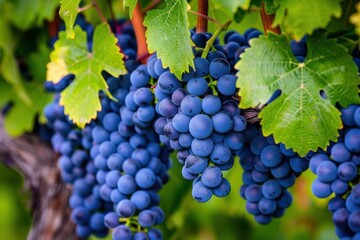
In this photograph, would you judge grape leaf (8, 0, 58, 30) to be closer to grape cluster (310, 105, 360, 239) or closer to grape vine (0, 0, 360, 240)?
grape vine (0, 0, 360, 240)

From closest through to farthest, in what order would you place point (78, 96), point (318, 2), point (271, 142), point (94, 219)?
point (318, 2) → point (271, 142) → point (78, 96) → point (94, 219)

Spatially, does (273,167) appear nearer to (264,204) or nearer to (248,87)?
(264,204)

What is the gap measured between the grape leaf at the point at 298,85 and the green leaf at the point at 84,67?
1.15 feet

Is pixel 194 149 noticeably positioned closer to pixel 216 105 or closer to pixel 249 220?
pixel 216 105

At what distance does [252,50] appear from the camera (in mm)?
971

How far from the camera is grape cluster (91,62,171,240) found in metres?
1.21

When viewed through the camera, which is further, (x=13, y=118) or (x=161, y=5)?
(x=13, y=118)

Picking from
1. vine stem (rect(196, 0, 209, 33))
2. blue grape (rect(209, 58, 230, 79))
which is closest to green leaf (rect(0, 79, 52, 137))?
vine stem (rect(196, 0, 209, 33))

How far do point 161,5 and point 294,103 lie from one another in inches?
25.2

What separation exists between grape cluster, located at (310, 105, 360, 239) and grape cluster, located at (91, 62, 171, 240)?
→ 0.35 m

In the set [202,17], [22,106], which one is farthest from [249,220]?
[202,17]

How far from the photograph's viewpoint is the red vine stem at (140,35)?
1.29 m

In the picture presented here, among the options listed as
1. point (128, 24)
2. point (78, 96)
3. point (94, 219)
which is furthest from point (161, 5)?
point (94, 219)

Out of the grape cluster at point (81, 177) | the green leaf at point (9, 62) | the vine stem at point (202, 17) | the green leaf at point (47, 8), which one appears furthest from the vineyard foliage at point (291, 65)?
the green leaf at point (9, 62)
